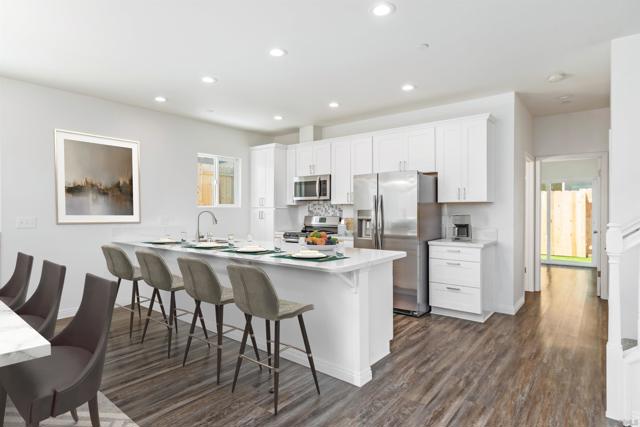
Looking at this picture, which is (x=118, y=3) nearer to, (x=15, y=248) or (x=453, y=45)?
(x=453, y=45)

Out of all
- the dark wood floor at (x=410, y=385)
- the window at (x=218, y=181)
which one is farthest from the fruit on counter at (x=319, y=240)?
the window at (x=218, y=181)

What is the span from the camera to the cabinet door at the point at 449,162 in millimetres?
4648

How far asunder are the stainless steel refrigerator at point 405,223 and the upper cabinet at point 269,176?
193 cm

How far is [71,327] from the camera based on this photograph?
82.7 inches

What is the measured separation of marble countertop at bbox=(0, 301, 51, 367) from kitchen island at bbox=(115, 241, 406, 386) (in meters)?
1.51

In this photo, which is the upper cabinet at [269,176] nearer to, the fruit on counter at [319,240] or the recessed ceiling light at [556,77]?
the fruit on counter at [319,240]

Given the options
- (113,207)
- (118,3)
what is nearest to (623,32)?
(118,3)

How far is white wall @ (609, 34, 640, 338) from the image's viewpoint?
3.11m

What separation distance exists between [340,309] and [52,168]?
12.5ft

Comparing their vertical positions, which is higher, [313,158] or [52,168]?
[313,158]

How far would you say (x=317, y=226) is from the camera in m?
6.15

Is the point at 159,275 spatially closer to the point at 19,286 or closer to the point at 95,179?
the point at 19,286

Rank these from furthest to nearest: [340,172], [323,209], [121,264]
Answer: [323,209] < [340,172] < [121,264]

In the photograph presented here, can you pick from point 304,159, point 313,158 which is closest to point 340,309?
point 313,158
